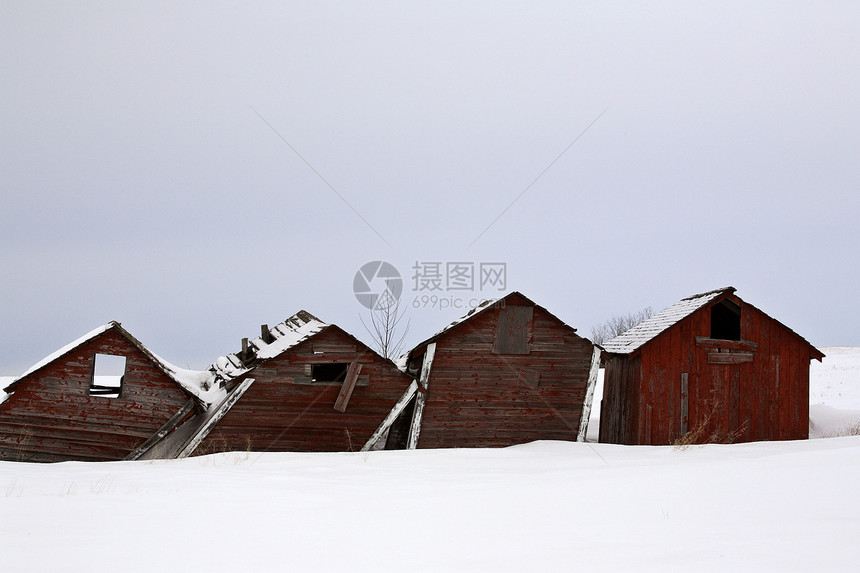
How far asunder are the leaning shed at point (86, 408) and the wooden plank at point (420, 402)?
5.92 m

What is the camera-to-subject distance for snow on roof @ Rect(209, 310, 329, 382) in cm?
1842

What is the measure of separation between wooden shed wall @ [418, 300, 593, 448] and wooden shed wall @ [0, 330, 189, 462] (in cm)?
727

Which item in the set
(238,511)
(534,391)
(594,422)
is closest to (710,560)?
(238,511)

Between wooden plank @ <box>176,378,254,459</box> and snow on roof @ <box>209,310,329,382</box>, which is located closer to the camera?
wooden plank @ <box>176,378,254,459</box>

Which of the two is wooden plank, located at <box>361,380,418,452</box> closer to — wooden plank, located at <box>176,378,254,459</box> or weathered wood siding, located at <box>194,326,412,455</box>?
weathered wood siding, located at <box>194,326,412,455</box>

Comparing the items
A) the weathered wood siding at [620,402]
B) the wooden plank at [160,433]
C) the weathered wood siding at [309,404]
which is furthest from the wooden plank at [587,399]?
the wooden plank at [160,433]

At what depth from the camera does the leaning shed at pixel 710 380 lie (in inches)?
791

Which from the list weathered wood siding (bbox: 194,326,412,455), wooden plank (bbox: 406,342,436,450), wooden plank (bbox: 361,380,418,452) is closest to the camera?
weathered wood siding (bbox: 194,326,412,455)

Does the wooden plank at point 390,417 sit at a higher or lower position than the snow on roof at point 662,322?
lower

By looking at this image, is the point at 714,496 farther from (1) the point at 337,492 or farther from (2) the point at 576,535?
(1) the point at 337,492

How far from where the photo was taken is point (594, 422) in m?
27.2

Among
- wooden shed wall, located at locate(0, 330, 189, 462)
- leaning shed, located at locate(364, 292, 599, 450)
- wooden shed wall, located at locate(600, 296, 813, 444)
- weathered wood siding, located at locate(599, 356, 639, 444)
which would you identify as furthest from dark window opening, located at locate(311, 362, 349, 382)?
wooden shed wall, located at locate(600, 296, 813, 444)

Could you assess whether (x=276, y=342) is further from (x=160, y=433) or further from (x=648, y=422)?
(x=648, y=422)

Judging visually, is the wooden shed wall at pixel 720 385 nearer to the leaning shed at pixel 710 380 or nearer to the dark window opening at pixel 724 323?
the leaning shed at pixel 710 380
